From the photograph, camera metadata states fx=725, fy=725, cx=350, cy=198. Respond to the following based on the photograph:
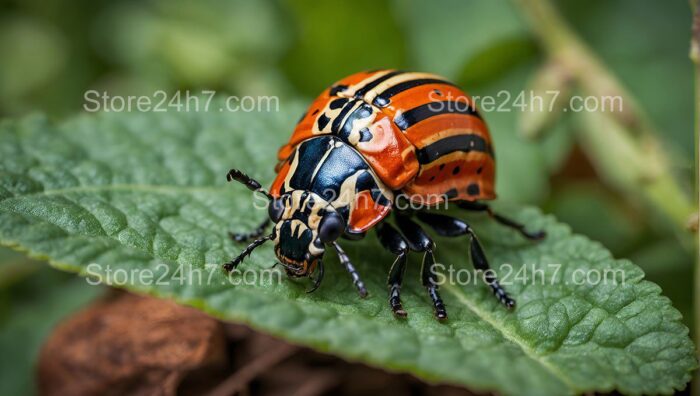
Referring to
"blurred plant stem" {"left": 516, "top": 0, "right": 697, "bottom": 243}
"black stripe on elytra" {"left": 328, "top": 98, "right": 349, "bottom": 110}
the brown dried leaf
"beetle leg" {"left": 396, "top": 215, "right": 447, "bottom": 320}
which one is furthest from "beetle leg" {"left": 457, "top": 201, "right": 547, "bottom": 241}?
the brown dried leaf

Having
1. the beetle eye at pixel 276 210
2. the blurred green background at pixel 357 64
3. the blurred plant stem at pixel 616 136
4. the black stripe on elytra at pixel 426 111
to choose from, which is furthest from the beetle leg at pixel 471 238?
the blurred plant stem at pixel 616 136

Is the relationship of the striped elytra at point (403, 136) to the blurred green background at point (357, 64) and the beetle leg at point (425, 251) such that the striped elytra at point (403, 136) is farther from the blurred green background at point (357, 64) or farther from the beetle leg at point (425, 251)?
the blurred green background at point (357, 64)

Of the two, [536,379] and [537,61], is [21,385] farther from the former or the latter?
[537,61]

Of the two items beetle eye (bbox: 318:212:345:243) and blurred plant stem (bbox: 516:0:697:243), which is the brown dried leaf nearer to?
beetle eye (bbox: 318:212:345:243)

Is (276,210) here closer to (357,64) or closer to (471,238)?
(471,238)

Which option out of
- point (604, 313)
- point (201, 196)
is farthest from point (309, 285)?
point (604, 313)

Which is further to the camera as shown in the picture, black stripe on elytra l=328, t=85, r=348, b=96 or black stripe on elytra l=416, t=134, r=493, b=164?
black stripe on elytra l=328, t=85, r=348, b=96
